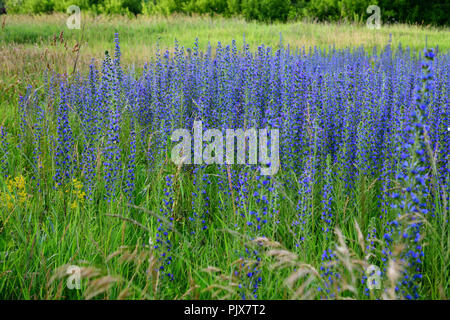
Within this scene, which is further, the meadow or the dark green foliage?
the dark green foliage

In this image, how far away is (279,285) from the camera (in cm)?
224

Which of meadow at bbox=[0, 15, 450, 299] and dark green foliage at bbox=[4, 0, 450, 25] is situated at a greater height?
dark green foliage at bbox=[4, 0, 450, 25]

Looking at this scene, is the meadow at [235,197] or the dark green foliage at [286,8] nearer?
the meadow at [235,197]

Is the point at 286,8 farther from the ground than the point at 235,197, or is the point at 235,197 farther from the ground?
the point at 286,8

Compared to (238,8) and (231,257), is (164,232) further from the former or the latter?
(238,8)

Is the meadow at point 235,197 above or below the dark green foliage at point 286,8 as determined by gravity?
below

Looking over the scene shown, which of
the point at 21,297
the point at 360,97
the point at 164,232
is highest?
the point at 360,97

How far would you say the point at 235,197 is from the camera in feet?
10.2

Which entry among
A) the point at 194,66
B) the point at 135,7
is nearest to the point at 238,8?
the point at 135,7

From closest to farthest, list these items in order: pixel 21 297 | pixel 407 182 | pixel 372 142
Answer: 1. pixel 407 182
2. pixel 21 297
3. pixel 372 142

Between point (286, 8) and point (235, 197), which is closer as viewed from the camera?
point (235, 197)

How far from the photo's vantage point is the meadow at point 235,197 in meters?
1.87

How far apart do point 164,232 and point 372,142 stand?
2079mm

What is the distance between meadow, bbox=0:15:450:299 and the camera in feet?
6.13
